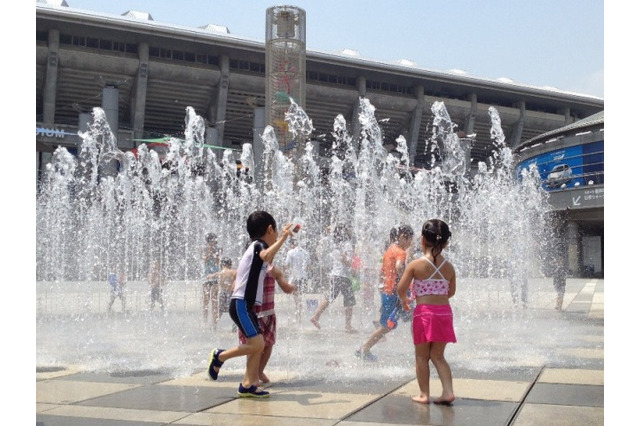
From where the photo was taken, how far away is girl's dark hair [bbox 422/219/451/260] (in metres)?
4.79

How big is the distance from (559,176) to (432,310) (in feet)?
119

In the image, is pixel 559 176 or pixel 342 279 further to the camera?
pixel 559 176

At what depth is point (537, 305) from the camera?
13617 millimetres

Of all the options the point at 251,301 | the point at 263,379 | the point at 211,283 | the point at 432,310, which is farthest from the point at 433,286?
the point at 211,283

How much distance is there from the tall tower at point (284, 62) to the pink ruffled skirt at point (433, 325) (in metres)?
23.4

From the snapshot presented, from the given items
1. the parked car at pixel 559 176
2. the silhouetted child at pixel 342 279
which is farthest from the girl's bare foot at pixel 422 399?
the parked car at pixel 559 176

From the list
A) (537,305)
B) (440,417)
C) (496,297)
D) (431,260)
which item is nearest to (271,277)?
(431,260)

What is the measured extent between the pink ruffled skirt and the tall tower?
2340cm

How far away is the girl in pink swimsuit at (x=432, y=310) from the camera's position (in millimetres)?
4727

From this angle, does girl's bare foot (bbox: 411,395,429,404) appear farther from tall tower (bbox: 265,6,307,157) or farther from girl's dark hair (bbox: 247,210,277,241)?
tall tower (bbox: 265,6,307,157)

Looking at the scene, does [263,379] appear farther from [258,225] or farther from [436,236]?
[436,236]

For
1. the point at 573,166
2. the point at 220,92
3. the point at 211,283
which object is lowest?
the point at 211,283

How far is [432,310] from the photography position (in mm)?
4746

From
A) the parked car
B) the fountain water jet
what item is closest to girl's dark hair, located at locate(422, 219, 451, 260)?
the fountain water jet
